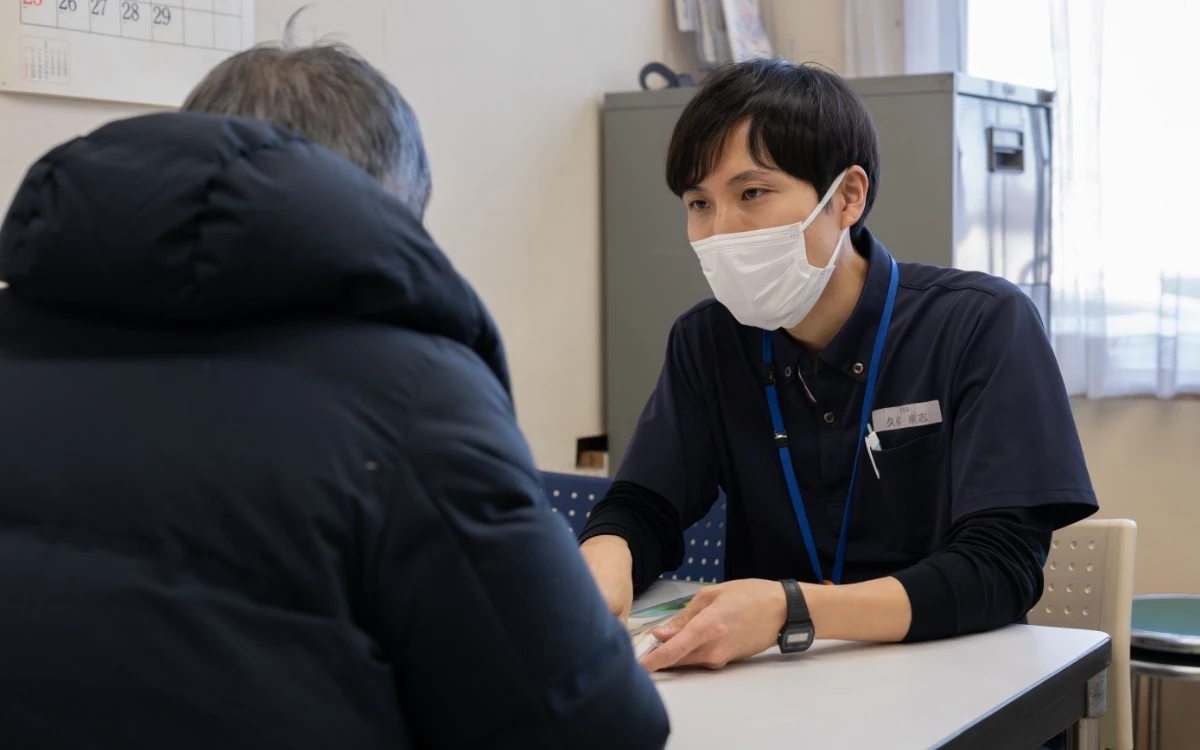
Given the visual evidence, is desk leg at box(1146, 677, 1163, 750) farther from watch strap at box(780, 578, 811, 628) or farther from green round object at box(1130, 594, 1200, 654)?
watch strap at box(780, 578, 811, 628)

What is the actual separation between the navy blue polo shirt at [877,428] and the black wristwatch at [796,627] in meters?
0.27

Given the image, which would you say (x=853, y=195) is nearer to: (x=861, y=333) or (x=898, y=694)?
(x=861, y=333)

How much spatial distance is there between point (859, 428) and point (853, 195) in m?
0.32

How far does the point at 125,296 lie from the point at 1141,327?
8.94 ft

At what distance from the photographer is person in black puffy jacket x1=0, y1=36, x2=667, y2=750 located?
0.71 metres

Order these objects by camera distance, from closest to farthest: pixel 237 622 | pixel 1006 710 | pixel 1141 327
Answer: pixel 237 622, pixel 1006 710, pixel 1141 327

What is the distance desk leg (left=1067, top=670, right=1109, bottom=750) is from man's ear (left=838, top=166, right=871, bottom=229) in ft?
2.23

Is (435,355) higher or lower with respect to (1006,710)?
higher

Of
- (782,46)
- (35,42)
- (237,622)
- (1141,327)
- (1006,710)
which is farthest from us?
(782,46)

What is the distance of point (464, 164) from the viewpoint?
2.90m

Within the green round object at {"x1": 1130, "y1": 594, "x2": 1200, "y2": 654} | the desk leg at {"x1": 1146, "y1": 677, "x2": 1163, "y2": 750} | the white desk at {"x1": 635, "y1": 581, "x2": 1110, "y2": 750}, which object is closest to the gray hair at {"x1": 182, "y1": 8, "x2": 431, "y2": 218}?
the white desk at {"x1": 635, "y1": 581, "x2": 1110, "y2": 750}

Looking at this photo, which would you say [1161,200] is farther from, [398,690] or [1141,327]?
[398,690]

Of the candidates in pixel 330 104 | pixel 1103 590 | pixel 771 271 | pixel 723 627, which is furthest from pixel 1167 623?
Answer: pixel 330 104

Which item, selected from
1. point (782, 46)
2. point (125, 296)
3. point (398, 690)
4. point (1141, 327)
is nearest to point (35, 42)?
point (125, 296)
